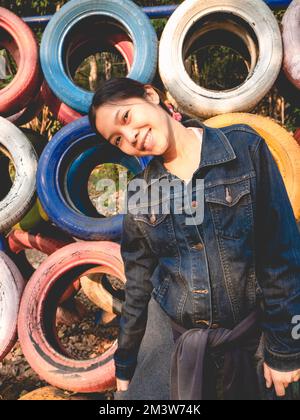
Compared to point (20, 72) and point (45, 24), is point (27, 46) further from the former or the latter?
point (45, 24)

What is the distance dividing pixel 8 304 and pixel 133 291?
53.4 inches

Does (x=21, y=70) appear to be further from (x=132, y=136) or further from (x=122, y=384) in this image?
(x=122, y=384)

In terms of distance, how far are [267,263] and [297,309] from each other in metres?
0.17

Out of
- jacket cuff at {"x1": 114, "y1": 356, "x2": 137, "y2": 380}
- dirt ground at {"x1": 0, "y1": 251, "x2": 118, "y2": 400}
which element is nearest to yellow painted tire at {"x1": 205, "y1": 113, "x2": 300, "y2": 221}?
jacket cuff at {"x1": 114, "y1": 356, "x2": 137, "y2": 380}

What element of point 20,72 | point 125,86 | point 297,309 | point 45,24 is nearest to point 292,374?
point 297,309

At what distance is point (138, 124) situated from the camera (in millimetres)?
Answer: 1093

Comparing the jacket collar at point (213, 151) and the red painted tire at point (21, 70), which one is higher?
the jacket collar at point (213, 151)

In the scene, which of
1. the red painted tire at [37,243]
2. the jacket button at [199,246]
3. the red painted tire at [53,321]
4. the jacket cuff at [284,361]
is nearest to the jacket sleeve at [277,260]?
the jacket cuff at [284,361]

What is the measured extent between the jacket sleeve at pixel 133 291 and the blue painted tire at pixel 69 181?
3.14 ft

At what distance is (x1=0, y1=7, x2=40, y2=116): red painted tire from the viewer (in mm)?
2594

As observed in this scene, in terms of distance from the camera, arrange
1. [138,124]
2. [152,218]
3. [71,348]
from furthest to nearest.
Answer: [71,348], [152,218], [138,124]

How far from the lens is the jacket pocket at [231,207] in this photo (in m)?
1.09

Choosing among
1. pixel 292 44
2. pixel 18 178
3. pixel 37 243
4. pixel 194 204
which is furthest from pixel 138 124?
pixel 37 243

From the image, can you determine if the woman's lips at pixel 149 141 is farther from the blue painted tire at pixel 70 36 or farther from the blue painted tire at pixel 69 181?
the blue painted tire at pixel 70 36
